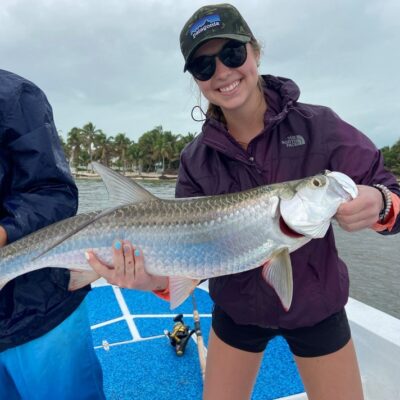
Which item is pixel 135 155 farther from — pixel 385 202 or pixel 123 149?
pixel 385 202

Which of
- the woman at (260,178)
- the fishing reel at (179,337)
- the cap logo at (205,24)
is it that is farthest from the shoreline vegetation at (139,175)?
the cap logo at (205,24)

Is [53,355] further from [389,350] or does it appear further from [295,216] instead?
[389,350]

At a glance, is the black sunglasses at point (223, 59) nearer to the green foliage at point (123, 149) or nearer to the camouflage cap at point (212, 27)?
the camouflage cap at point (212, 27)

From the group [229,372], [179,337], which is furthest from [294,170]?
[179,337]

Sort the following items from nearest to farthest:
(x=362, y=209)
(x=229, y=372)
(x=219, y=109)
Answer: (x=362, y=209)
(x=229, y=372)
(x=219, y=109)

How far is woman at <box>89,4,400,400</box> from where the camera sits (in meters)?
2.31

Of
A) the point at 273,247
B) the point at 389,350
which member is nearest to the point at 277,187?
the point at 273,247

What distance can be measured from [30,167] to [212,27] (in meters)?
A: 1.31

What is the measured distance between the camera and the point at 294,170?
2.41m

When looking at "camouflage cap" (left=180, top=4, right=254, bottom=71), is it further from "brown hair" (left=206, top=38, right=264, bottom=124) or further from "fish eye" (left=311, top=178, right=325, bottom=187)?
"fish eye" (left=311, top=178, right=325, bottom=187)

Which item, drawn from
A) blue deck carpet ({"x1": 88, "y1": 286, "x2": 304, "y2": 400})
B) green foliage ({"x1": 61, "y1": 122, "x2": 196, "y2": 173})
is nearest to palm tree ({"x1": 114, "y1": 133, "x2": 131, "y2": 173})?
green foliage ({"x1": 61, "y1": 122, "x2": 196, "y2": 173})

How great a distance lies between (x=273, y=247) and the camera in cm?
219

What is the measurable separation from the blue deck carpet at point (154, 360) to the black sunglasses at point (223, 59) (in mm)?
3067

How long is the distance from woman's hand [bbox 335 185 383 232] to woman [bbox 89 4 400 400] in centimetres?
17
